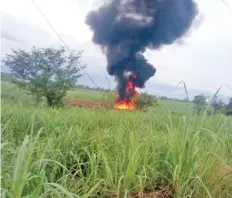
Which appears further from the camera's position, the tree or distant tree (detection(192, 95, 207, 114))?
the tree

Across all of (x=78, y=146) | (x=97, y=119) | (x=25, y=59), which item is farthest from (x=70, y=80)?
(x=78, y=146)

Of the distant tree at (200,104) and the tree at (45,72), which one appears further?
the tree at (45,72)

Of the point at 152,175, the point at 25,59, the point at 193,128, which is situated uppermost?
the point at 25,59

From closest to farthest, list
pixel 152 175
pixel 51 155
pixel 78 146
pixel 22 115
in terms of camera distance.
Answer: pixel 152 175
pixel 51 155
pixel 78 146
pixel 22 115

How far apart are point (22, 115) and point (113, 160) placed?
185cm

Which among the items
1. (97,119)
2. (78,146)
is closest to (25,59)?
(97,119)

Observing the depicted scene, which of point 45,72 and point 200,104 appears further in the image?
point 45,72

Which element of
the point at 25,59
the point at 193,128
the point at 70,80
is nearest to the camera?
the point at 193,128

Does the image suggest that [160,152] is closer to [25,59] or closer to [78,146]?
[78,146]

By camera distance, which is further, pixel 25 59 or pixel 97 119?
pixel 25 59

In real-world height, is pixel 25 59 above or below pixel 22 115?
above

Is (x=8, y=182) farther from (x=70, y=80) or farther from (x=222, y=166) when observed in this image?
(x=70, y=80)

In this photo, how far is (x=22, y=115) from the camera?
362 centimetres

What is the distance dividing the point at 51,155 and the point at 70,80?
18.1 metres
